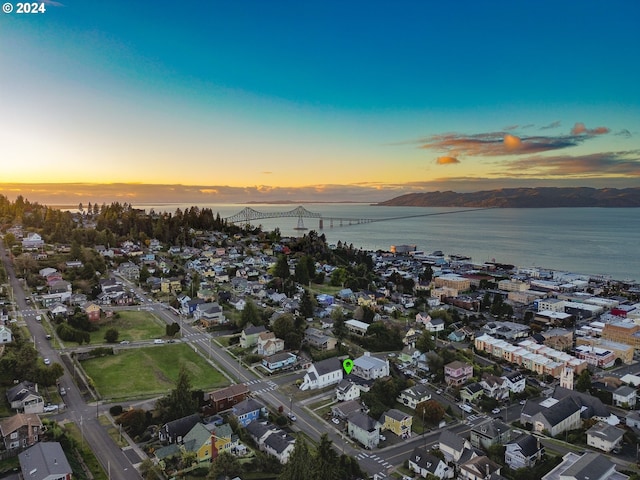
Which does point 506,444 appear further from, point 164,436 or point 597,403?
point 164,436

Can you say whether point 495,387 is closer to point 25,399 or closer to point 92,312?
point 25,399

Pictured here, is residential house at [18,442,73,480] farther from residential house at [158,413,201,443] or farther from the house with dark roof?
the house with dark roof

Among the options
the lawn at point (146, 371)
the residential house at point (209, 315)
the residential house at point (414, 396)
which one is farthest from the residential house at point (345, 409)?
the residential house at point (209, 315)

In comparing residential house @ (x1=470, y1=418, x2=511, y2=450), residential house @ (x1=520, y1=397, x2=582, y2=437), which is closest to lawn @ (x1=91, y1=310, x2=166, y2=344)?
residential house @ (x1=470, y1=418, x2=511, y2=450)

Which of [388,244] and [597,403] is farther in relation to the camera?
[388,244]

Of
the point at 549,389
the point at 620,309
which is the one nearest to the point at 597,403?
the point at 549,389
